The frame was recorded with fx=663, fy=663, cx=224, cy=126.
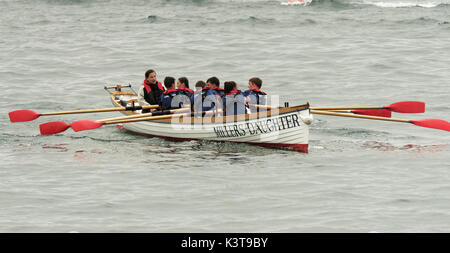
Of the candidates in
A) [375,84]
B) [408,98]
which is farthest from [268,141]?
[375,84]

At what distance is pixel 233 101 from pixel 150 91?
10.1 feet

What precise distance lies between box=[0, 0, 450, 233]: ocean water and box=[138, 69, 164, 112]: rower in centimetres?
115

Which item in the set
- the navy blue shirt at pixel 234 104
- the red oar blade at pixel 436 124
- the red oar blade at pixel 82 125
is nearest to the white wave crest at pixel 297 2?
the red oar blade at pixel 436 124

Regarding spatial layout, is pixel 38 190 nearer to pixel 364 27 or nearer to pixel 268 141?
pixel 268 141

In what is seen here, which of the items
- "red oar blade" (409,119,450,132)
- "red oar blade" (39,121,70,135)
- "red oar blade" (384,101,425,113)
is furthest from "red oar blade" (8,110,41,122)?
"red oar blade" (409,119,450,132)

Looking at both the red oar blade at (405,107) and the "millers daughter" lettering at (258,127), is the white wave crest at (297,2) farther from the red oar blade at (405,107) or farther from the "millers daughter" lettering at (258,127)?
the "millers daughter" lettering at (258,127)

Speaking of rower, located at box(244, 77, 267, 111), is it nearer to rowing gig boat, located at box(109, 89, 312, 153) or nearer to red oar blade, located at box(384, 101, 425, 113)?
rowing gig boat, located at box(109, 89, 312, 153)

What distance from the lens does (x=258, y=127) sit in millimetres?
15477

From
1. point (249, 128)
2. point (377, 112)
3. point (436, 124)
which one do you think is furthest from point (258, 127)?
point (436, 124)

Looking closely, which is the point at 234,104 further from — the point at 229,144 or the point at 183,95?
the point at 183,95

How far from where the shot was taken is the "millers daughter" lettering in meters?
14.9

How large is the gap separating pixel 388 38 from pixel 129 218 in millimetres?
26036

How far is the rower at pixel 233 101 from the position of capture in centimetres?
1586

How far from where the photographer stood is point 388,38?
34.2 metres
